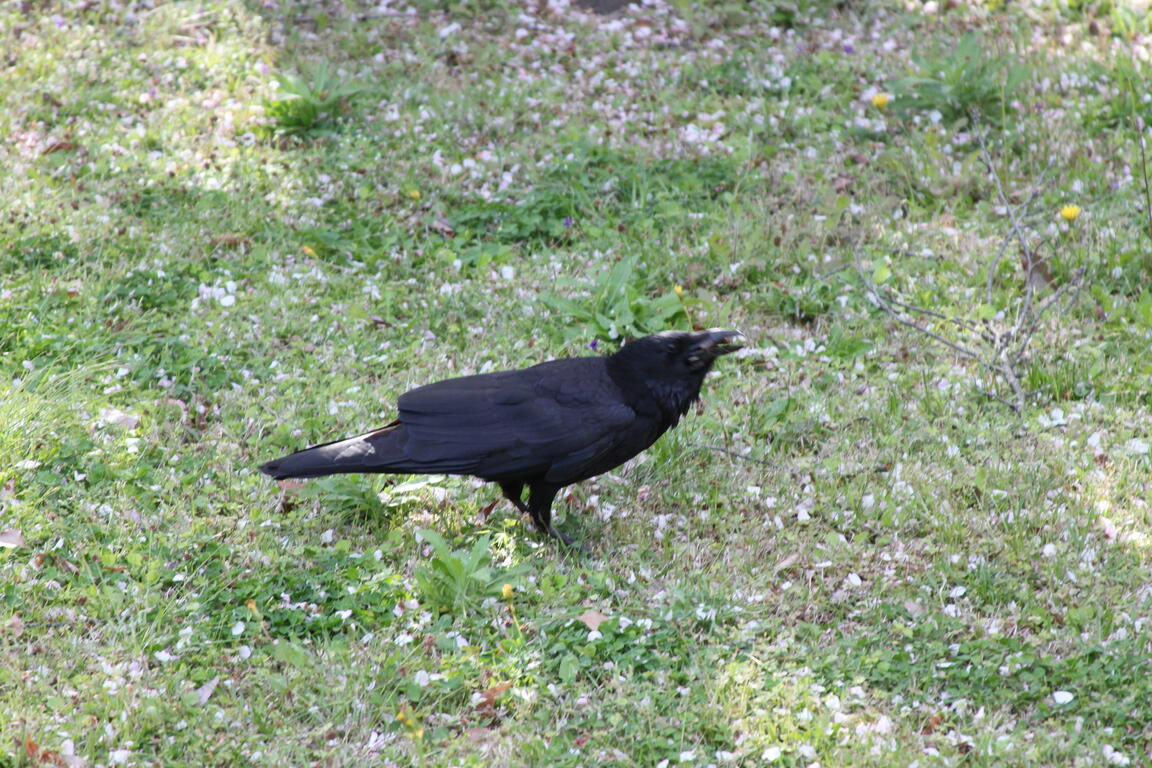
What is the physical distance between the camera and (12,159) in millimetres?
7234

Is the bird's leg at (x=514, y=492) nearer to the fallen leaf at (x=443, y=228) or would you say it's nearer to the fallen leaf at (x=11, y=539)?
the fallen leaf at (x=11, y=539)

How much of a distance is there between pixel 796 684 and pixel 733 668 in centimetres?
21

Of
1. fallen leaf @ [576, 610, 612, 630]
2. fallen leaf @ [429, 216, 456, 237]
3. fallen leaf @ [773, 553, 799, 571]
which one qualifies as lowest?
fallen leaf @ [773, 553, 799, 571]

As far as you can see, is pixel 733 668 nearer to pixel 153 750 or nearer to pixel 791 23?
pixel 153 750

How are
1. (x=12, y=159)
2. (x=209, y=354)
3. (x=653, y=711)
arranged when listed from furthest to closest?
(x=12, y=159) < (x=209, y=354) < (x=653, y=711)

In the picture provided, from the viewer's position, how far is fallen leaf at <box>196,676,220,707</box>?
12.3 feet

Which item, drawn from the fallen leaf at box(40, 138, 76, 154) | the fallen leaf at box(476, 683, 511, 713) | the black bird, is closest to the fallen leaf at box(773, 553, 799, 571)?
the black bird

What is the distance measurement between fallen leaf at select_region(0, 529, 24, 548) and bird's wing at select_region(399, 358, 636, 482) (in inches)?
58.0

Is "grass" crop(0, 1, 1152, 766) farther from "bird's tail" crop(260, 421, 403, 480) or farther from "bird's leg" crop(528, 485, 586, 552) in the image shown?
"bird's tail" crop(260, 421, 403, 480)

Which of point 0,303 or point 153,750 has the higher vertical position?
point 0,303

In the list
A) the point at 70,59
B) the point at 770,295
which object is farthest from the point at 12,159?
the point at 770,295

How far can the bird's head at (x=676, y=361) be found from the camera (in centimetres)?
461

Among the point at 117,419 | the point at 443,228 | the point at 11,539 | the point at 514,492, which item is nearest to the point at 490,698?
the point at 514,492

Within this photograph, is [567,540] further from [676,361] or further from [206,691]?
[206,691]
